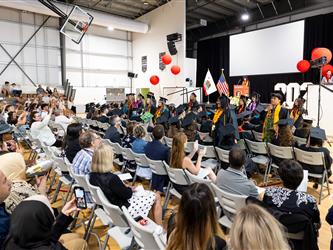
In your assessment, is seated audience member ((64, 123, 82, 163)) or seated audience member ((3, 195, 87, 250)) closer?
seated audience member ((3, 195, 87, 250))

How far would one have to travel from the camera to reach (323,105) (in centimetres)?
963

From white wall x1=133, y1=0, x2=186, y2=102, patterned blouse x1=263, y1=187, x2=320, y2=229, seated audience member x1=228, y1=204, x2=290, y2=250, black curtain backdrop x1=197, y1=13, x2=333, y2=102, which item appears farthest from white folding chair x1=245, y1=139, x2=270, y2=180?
white wall x1=133, y1=0, x2=186, y2=102

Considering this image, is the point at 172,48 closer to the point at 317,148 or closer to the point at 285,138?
the point at 285,138

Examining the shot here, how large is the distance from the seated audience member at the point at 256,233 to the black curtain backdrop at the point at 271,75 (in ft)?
41.1

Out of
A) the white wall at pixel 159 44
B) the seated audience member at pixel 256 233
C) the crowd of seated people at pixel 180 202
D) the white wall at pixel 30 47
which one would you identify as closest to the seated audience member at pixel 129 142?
the crowd of seated people at pixel 180 202

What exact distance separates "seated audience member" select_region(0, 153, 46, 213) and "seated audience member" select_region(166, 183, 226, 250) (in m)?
1.13

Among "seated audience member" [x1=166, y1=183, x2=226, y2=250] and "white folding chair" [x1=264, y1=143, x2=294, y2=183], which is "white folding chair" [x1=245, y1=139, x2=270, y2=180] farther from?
"seated audience member" [x1=166, y1=183, x2=226, y2=250]

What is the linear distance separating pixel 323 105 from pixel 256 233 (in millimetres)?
10104

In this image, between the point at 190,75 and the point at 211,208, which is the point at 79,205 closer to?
the point at 211,208

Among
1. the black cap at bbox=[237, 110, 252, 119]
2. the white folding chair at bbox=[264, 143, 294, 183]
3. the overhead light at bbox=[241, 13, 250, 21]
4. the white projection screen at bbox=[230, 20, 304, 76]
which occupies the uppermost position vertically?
the overhead light at bbox=[241, 13, 250, 21]

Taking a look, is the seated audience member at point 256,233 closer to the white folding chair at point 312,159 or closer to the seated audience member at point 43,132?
the white folding chair at point 312,159

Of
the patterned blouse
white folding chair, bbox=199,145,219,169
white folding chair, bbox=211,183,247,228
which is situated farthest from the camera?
white folding chair, bbox=199,145,219,169

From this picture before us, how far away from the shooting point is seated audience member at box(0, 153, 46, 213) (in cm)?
183

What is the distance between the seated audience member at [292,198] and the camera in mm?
1994
